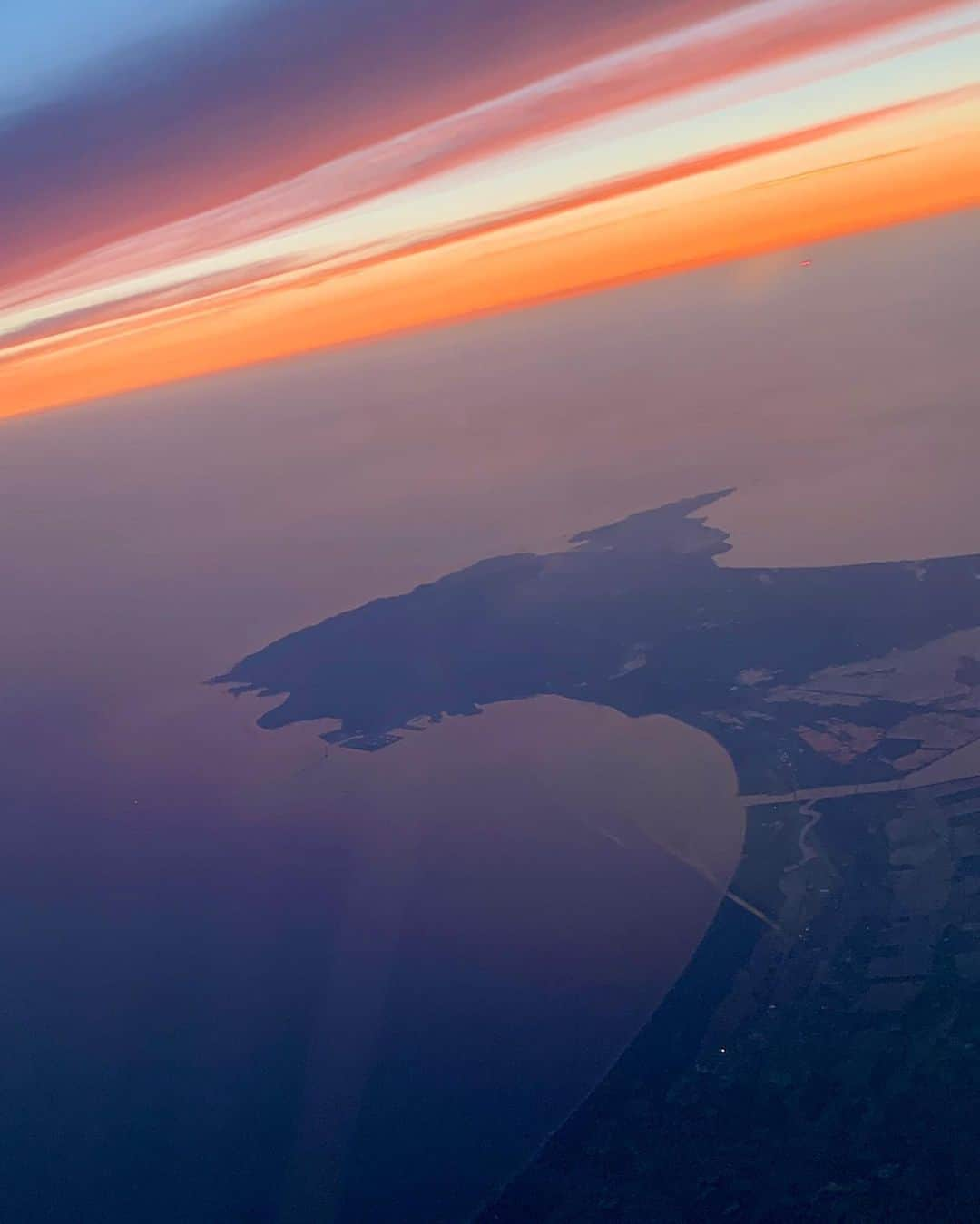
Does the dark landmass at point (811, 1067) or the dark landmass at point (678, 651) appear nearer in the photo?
the dark landmass at point (811, 1067)

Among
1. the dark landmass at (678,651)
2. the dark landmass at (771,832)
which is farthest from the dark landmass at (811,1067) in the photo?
the dark landmass at (678,651)

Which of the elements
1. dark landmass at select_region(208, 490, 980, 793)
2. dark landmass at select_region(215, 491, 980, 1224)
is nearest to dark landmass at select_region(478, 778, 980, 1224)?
dark landmass at select_region(215, 491, 980, 1224)

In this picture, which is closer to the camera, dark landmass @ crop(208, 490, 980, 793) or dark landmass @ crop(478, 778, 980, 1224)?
dark landmass @ crop(478, 778, 980, 1224)

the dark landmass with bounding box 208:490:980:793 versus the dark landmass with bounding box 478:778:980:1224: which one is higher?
the dark landmass with bounding box 208:490:980:793

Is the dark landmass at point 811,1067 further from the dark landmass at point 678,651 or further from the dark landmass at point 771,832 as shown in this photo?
the dark landmass at point 678,651

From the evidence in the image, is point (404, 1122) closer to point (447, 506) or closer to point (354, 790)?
point (354, 790)

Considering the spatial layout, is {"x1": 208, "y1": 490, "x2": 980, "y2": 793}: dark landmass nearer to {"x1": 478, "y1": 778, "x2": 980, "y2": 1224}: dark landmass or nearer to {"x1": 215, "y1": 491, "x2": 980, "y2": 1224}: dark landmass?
{"x1": 215, "y1": 491, "x2": 980, "y2": 1224}: dark landmass
